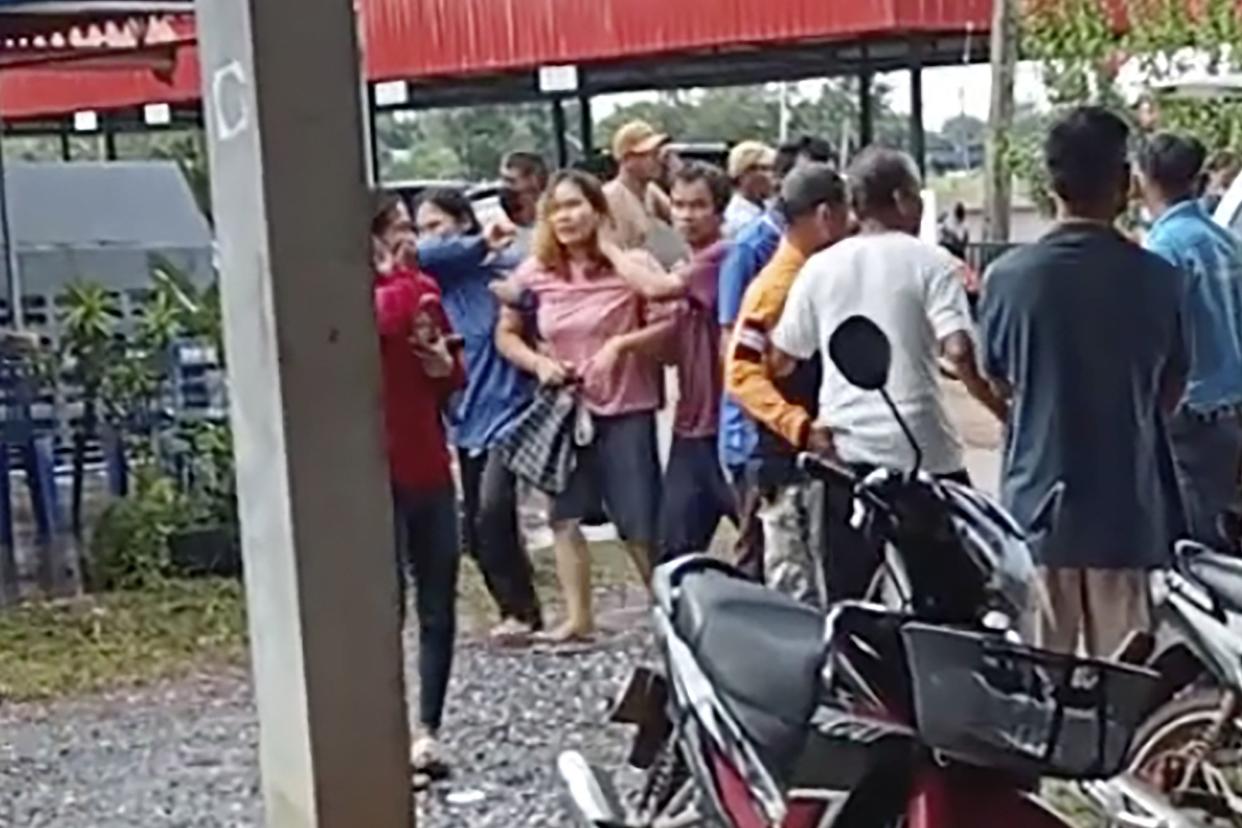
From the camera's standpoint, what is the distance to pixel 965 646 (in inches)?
128

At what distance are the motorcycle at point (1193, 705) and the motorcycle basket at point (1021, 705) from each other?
3.07 ft

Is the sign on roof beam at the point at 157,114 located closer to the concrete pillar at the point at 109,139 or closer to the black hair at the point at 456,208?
the concrete pillar at the point at 109,139

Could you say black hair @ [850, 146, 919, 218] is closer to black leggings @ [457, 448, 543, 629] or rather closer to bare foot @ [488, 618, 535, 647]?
black leggings @ [457, 448, 543, 629]

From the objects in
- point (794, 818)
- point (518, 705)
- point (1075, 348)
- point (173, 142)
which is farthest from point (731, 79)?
point (794, 818)

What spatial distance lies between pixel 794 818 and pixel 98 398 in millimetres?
7471

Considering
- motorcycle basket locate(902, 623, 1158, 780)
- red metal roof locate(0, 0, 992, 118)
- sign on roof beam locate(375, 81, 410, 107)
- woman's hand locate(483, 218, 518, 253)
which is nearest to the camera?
motorcycle basket locate(902, 623, 1158, 780)

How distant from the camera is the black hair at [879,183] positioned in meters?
5.93

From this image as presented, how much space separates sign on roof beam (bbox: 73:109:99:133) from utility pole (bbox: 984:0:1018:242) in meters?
10.8

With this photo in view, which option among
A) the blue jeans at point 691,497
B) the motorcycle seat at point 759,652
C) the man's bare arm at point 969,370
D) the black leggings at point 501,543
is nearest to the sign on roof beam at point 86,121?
the black leggings at point 501,543

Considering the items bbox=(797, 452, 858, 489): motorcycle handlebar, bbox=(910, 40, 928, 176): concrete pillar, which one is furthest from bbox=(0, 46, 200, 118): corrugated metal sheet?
bbox=(797, 452, 858, 489): motorcycle handlebar

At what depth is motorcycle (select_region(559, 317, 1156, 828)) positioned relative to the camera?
3.23m

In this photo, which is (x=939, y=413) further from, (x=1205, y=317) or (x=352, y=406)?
(x=352, y=406)

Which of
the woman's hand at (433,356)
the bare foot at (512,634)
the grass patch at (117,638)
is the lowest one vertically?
the grass patch at (117,638)

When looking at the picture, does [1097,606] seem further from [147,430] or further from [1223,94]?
[147,430]
